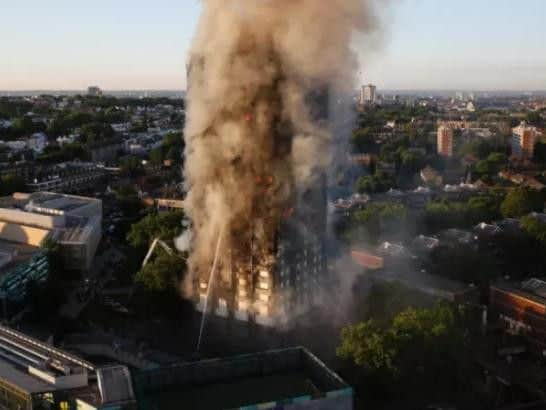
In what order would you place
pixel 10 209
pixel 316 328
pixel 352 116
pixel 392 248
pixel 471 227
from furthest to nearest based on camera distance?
pixel 471 227 < pixel 10 209 < pixel 392 248 < pixel 352 116 < pixel 316 328

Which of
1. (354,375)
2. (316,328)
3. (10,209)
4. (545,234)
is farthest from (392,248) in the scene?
(10,209)

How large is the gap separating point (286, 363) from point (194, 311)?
5.56 metres

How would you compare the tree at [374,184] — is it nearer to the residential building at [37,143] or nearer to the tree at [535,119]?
the residential building at [37,143]

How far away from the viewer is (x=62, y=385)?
9.81 metres

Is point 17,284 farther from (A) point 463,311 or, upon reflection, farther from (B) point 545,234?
(B) point 545,234

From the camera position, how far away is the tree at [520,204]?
90.4 ft

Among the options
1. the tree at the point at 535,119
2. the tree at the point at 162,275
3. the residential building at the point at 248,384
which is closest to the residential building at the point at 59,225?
the tree at the point at 162,275

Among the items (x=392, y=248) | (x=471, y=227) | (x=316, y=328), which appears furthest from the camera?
(x=471, y=227)

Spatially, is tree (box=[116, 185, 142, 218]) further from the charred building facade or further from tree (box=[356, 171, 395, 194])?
the charred building facade

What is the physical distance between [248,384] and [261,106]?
6.21 metres

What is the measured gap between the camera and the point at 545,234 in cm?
2217

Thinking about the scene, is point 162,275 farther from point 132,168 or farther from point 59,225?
point 132,168

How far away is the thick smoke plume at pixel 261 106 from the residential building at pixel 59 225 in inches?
274

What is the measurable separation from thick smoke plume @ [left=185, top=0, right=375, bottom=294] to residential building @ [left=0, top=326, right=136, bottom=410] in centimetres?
528
